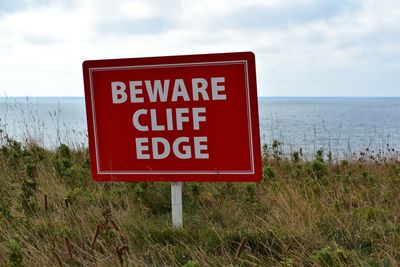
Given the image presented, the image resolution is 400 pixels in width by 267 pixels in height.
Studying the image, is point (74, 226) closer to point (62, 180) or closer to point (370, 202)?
point (62, 180)

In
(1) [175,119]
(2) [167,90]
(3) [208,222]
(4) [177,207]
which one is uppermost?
(2) [167,90]

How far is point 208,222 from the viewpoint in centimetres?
389

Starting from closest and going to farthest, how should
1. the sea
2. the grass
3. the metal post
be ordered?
the grass, the metal post, the sea

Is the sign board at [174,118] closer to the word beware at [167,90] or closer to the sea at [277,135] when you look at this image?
the word beware at [167,90]

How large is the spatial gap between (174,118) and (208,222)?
96 cm

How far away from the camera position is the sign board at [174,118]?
3.49 m

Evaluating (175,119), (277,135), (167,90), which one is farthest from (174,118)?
(277,135)

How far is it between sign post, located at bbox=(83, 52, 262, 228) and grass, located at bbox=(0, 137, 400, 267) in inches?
15.4

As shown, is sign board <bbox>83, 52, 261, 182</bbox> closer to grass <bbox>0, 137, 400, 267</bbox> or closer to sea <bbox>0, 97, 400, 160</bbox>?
grass <bbox>0, 137, 400, 267</bbox>

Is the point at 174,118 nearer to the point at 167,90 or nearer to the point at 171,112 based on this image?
the point at 171,112

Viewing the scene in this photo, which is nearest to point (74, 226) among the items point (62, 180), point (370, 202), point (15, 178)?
point (62, 180)

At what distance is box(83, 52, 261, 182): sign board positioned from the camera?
3.49 m

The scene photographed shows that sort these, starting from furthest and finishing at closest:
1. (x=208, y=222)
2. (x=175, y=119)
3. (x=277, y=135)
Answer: (x=277, y=135), (x=208, y=222), (x=175, y=119)

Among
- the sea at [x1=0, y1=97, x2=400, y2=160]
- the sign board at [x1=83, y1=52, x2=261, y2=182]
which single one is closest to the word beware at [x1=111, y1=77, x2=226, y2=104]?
the sign board at [x1=83, y1=52, x2=261, y2=182]
